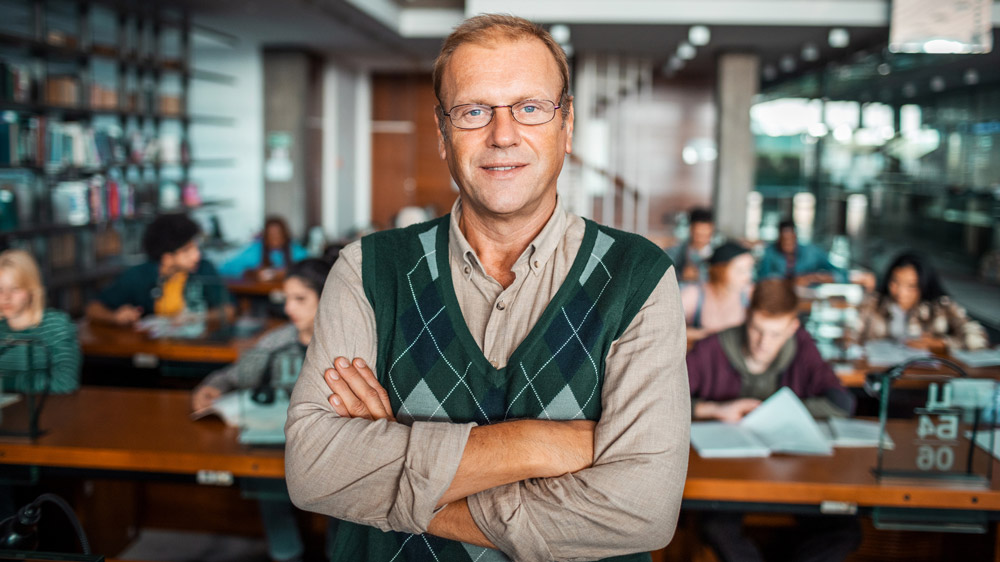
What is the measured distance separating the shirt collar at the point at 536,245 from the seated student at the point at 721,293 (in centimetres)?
308

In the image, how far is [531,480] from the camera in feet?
4.07

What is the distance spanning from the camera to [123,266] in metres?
6.44

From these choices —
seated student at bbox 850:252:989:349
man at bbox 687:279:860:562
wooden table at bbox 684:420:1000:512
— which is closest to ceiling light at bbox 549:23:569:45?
seated student at bbox 850:252:989:349

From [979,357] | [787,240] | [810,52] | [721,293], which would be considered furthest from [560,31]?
[979,357]

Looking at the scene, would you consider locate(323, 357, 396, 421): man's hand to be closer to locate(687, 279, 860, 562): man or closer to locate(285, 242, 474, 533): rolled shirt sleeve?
locate(285, 242, 474, 533): rolled shirt sleeve

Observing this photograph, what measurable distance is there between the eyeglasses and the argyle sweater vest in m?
0.23

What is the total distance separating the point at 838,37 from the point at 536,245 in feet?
25.6

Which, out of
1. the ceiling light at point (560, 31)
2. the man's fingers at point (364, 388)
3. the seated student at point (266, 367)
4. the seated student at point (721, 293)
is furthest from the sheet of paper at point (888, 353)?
the ceiling light at point (560, 31)

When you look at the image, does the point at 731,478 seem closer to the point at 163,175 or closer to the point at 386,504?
the point at 386,504

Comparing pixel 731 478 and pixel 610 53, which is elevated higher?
pixel 610 53

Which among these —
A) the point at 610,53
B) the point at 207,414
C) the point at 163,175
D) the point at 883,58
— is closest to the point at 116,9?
the point at 163,175

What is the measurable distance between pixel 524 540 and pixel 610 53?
9.54 metres

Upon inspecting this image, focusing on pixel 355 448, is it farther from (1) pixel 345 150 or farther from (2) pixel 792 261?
(1) pixel 345 150

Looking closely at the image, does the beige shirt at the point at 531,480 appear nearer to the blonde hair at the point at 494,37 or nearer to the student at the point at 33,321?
the blonde hair at the point at 494,37
